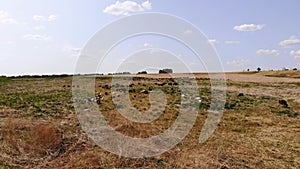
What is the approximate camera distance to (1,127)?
9453 mm

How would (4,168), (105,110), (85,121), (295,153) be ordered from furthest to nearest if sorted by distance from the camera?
1. (105,110)
2. (85,121)
3. (295,153)
4. (4,168)

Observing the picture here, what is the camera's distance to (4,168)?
21.4 ft

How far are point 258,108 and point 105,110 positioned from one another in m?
7.52

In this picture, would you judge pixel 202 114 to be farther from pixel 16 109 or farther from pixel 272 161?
pixel 16 109

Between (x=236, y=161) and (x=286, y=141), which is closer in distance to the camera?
(x=236, y=161)

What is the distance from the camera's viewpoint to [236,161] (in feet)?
23.9

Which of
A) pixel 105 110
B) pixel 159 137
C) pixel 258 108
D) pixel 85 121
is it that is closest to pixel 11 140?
pixel 85 121

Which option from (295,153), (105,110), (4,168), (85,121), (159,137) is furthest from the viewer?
(105,110)

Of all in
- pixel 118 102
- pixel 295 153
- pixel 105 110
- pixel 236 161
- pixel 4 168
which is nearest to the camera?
pixel 4 168

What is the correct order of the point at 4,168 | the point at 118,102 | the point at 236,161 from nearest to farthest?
1. the point at 4,168
2. the point at 236,161
3. the point at 118,102

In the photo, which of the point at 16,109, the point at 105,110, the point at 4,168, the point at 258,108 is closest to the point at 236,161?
the point at 4,168

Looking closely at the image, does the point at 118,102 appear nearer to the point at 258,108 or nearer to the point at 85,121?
the point at 85,121

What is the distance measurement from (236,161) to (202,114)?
5814 mm

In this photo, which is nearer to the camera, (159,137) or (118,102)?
(159,137)
